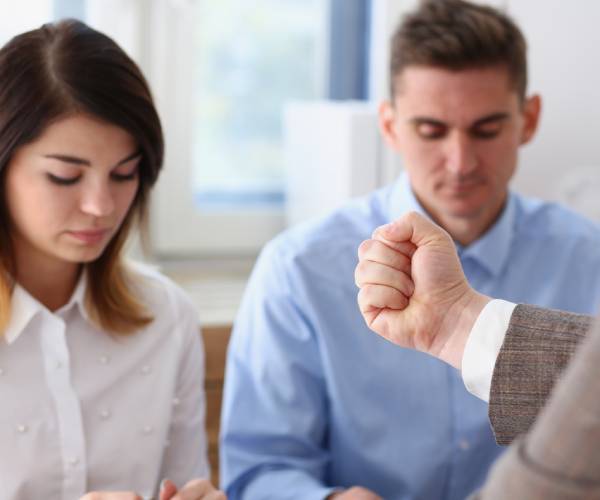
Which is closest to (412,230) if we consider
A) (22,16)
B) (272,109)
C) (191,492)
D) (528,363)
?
(528,363)

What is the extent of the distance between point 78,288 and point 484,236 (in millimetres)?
626

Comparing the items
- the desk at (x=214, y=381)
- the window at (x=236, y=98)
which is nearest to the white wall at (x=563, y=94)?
the window at (x=236, y=98)

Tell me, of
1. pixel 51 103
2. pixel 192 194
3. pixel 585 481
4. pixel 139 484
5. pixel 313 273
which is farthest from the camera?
pixel 192 194

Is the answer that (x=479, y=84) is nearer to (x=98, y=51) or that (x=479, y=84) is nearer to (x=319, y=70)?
(x=98, y=51)

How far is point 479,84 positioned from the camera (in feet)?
4.66

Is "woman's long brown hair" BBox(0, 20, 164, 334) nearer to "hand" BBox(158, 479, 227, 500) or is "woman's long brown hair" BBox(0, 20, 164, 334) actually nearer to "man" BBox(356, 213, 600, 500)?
"hand" BBox(158, 479, 227, 500)

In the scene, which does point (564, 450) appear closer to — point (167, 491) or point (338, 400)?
point (167, 491)

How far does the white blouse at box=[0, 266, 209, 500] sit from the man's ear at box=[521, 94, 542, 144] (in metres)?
0.62

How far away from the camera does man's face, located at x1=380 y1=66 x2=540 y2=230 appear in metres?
1.41

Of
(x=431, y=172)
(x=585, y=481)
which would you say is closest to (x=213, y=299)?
(x=431, y=172)

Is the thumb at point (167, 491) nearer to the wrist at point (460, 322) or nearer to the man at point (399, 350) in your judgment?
the man at point (399, 350)

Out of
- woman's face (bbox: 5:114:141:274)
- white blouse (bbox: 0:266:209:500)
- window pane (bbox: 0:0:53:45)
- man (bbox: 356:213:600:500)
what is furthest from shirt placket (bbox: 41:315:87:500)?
window pane (bbox: 0:0:53:45)

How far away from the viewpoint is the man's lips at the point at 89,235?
122 centimetres

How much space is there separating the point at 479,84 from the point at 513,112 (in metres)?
0.08
